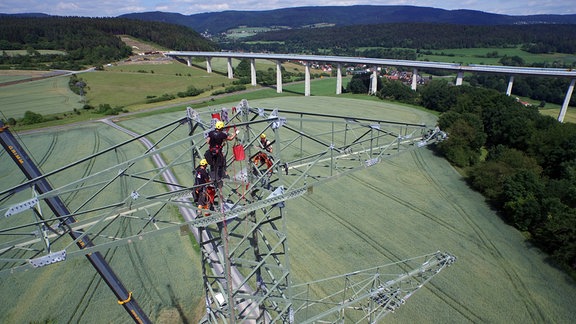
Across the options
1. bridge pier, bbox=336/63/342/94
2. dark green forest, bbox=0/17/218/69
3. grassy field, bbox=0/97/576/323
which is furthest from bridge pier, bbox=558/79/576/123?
dark green forest, bbox=0/17/218/69

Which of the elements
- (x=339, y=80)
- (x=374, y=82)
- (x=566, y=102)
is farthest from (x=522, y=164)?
(x=339, y=80)

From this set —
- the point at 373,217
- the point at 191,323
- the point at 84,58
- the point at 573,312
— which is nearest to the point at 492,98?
the point at 373,217

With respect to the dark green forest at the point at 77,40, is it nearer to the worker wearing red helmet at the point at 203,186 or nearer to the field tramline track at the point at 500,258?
the field tramline track at the point at 500,258

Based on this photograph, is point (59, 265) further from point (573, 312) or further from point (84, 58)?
point (84, 58)

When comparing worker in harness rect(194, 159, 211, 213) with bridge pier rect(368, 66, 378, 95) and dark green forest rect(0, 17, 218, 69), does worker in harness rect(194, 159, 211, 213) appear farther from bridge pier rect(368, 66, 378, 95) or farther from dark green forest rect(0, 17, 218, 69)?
dark green forest rect(0, 17, 218, 69)

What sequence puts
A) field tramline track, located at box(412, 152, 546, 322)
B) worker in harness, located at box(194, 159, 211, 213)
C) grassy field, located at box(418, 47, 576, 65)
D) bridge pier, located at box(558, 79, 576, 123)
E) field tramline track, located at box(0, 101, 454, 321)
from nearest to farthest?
field tramline track, located at box(0, 101, 454, 321), worker in harness, located at box(194, 159, 211, 213), field tramline track, located at box(412, 152, 546, 322), bridge pier, located at box(558, 79, 576, 123), grassy field, located at box(418, 47, 576, 65)

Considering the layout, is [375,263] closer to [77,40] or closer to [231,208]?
[231,208]
